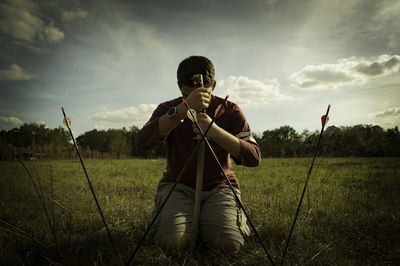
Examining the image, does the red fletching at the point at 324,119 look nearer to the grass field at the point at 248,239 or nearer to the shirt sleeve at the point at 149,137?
the grass field at the point at 248,239

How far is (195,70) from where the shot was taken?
2.32m

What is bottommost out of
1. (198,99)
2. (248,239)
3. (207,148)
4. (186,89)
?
(248,239)

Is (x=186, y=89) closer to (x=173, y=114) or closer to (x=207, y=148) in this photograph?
(x=173, y=114)

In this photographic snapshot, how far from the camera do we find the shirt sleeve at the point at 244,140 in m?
2.32

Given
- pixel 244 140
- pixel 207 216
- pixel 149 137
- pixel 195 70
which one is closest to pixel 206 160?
pixel 244 140

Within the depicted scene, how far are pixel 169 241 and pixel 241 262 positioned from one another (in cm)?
73

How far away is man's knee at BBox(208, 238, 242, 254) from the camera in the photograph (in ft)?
7.04

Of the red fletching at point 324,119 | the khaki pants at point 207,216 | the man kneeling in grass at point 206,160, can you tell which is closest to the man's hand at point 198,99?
the man kneeling in grass at point 206,160

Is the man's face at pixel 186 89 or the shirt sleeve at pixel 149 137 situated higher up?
the man's face at pixel 186 89

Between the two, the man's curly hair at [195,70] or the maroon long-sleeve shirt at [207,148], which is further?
the maroon long-sleeve shirt at [207,148]

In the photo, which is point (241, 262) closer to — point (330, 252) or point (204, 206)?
point (204, 206)

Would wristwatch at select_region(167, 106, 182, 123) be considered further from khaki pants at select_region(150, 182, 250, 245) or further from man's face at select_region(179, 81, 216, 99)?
khaki pants at select_region(150, 182, 250, 245)

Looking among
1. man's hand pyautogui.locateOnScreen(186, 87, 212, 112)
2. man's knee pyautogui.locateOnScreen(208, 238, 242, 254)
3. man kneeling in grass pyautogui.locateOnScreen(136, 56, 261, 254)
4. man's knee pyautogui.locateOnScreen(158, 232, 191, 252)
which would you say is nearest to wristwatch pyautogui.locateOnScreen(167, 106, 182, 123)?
man kneeling in grass pyautogui.locateOnScreen(136, 56, 261, 254)

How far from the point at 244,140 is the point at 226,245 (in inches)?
45.2
